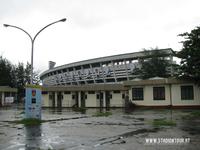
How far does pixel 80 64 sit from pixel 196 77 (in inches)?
2485

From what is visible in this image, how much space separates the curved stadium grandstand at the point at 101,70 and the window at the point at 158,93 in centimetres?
2863

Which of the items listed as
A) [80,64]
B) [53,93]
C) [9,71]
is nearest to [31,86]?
[53,93]

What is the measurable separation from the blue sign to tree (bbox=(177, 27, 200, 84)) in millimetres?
19073

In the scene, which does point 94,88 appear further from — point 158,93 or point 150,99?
point 158,93

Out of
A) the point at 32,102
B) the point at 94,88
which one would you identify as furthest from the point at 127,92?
the point at 32,102

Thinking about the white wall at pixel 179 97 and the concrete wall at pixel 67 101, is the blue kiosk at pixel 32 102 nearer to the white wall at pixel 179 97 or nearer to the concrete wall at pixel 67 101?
the white wall at pixel 179 97

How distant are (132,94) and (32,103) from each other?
21295 mm

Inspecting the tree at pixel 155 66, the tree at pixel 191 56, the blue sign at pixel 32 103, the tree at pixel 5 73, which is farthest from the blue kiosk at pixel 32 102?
the tree at pixel 5 73

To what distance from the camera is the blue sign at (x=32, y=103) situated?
17.2 metres

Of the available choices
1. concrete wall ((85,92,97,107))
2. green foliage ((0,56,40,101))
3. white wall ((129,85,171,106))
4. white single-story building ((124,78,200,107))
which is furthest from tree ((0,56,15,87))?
white wall ((129,85,171,106))

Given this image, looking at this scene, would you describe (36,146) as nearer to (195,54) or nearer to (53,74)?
(195,54)

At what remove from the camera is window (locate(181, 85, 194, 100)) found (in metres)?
32.7

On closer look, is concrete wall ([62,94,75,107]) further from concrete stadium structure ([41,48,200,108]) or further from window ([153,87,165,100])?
window ([153,87,165,100])

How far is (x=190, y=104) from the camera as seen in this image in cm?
3275
